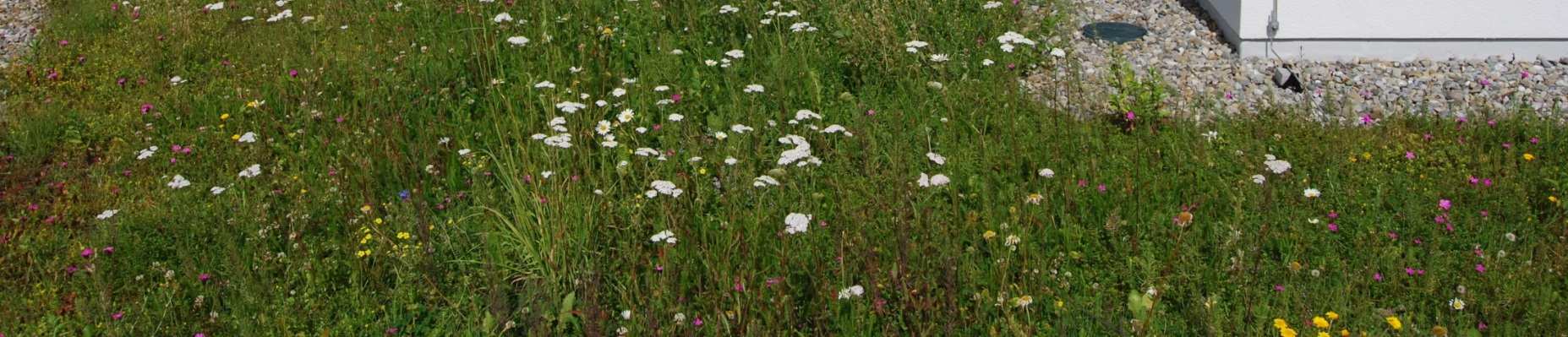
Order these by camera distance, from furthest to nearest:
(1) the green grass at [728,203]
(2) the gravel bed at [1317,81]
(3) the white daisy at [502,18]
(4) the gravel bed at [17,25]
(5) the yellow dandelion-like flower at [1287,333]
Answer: (4) the gravel bed at [17,25] → (3) the white daisy at [502,18] → (2) the gravel bed at [1317,81] → (1) the green grass at [728,203] → (5) the yellow dandelion-like flower at [1287,333]

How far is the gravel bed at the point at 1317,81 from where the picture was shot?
607 cm

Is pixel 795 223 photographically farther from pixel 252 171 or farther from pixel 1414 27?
pixel 1414 27

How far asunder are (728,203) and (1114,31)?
4487 mm

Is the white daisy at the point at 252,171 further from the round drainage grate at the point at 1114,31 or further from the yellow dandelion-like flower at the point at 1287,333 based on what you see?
the round drainage grate at the point at 1114,31

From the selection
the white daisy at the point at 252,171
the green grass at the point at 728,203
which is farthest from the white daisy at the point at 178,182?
the white daisy at the point at 252,171

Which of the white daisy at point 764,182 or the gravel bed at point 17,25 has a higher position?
the gravel bed at point 17,25

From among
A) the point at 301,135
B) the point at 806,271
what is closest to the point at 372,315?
the point at 806,271

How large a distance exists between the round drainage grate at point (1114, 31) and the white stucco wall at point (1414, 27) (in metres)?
0.70

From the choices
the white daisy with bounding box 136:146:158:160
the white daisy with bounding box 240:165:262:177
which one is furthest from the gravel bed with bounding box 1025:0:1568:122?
the white daisy with bounding box 136:146:158:160

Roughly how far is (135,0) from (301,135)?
13.3ft

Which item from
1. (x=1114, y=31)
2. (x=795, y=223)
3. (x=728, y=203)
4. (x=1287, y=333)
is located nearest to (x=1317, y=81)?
(x=1114, y=31)

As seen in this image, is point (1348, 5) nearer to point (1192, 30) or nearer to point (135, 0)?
point (1192, 30)

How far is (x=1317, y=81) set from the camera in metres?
6.75

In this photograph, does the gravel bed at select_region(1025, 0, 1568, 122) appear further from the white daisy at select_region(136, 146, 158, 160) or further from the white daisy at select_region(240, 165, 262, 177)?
the white daisy at select_region(136, 146, 158, 160)
